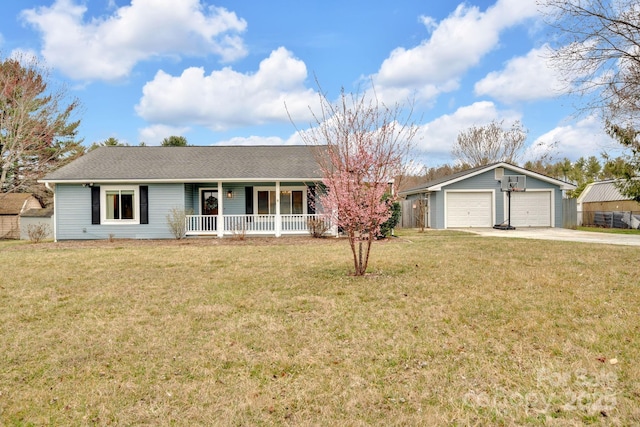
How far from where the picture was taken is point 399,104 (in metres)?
7.66

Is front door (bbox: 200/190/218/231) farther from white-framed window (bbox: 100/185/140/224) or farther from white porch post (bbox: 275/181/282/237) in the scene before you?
white porch post (bbox: 275/181/282/237)

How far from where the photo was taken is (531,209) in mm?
21641

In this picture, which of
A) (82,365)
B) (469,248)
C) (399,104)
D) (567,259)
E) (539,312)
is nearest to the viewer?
(82,365)

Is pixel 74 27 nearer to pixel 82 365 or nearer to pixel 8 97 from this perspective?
pixel 8 97

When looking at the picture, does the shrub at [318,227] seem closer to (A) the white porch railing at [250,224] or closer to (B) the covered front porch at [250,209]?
(B) the covered front porch at [250,209]

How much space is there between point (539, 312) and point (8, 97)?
91.6ft

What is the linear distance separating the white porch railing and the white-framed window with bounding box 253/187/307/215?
70 centimetres

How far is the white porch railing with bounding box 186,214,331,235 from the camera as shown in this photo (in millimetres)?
16734

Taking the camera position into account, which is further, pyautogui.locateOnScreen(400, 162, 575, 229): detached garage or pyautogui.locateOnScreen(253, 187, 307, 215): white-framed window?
pyautogui.locateOnScreen(400, 162, 575, 229): detached garage

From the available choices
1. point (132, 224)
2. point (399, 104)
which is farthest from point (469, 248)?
point (132, 224)

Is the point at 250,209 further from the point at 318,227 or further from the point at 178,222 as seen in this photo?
→ the point at 318,227

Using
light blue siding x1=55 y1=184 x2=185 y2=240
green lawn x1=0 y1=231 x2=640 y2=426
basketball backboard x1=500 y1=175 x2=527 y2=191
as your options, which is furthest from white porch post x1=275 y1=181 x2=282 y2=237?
basketball backboard x1=500 y1=175 x2=527 y2=191

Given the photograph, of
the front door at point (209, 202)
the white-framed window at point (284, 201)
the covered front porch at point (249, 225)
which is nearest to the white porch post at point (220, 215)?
the covered front porch at point (249, 225)

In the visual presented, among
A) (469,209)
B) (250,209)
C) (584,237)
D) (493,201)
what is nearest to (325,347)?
(250,209)
